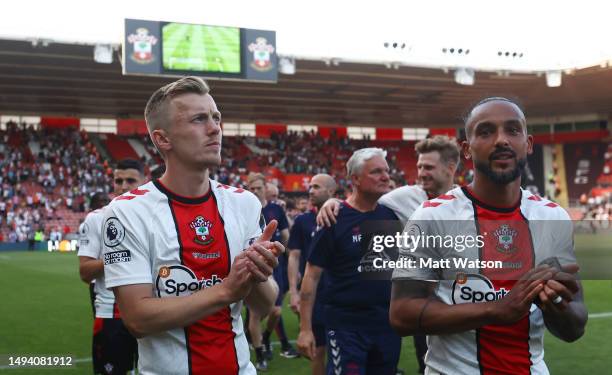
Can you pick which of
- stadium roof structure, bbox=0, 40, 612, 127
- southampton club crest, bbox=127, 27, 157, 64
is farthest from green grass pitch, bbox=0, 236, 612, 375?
stadium roof structure, bbox=0, 40, 612, 127

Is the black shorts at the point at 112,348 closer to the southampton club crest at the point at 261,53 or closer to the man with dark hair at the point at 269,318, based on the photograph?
the man with dark hair at the point at 269,318

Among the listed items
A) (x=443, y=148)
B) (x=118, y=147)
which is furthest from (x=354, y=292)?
(x=118, y=147)

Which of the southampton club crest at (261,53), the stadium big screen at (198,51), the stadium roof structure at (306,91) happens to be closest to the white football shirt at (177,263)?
the stadium big screen at (198,51)

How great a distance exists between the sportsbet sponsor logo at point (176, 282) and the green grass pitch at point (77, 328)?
1.74 meters

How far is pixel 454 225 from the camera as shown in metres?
2.83

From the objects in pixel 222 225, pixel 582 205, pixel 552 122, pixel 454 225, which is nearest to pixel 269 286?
pixel 222 225

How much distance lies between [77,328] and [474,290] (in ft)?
31.6

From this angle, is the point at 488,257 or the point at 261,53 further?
the point at 261,53

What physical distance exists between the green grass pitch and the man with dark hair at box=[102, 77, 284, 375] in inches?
63.9

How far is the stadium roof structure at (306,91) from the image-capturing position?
32906 mm

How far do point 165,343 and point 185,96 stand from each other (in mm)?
1088

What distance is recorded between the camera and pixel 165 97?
114 inches

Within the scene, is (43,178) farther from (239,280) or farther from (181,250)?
(239,280)

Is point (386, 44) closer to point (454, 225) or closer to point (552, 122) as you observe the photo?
point (552, 122)
